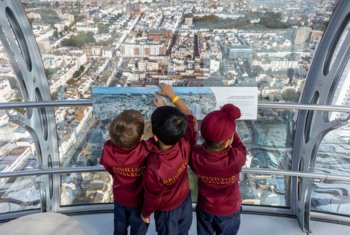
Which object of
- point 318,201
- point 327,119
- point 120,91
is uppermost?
point 120,91

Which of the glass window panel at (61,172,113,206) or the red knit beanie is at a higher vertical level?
the red knit beanie

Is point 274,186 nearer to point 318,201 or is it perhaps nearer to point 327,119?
point 318,201

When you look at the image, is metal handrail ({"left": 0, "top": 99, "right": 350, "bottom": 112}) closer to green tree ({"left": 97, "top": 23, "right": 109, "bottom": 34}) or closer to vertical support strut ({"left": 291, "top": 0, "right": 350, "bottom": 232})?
vertical support strut ({"left": 291, "top": 0, "right": 350, "bottom": 232})

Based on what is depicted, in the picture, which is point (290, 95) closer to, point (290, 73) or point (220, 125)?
point (290, 73)

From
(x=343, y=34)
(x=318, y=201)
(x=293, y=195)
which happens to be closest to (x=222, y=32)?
(x=343, y=34)

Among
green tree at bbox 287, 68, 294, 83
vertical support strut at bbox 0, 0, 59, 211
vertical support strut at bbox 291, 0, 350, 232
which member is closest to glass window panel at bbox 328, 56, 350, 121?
vertical support strut at bbox 291, 0, 350, 232

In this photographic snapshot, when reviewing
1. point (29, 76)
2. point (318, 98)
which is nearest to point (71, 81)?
point (29, 76)

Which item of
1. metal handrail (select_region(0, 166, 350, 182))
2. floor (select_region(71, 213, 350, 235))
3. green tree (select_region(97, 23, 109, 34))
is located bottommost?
floor (select_region(71, 213, 350, 235))
